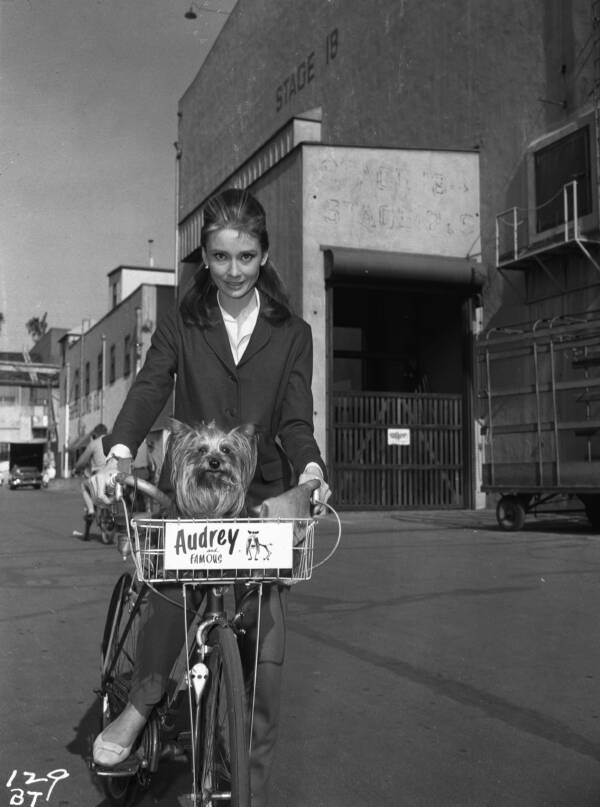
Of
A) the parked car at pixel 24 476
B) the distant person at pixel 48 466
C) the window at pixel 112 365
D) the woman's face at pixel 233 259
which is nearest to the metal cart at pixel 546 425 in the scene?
the woman's face at pixel 233 259

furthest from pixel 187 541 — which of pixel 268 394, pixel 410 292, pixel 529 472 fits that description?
pixel 410 292

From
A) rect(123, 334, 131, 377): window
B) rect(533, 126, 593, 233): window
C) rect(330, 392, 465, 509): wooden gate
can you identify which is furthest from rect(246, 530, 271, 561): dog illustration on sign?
rect(123, 334, 131, 377): window

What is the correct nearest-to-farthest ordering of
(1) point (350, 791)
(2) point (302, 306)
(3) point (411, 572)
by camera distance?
(1) point (350, 791) → (3) point (411, 572) → (2) point (302, 306)

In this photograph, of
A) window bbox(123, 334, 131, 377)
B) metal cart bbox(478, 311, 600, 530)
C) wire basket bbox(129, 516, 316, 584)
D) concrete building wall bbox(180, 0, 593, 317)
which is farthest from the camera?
window bbox(123, 334, 131, 377)

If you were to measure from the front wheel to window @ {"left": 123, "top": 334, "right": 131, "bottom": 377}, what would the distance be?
4311cm

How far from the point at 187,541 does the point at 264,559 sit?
22 cm

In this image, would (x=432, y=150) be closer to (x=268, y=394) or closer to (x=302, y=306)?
(x=302, y=306)

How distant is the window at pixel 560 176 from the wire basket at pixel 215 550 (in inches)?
648

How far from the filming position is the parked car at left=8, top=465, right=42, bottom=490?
5375 cm

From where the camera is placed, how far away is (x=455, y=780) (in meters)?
3.49

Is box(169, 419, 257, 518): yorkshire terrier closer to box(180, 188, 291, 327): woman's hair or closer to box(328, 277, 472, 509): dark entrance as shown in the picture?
box(180, 188, 291, 327): woman's hair

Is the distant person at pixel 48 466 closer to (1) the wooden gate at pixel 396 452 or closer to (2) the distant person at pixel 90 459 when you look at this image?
(1) the wooden gate at pixel 396 452

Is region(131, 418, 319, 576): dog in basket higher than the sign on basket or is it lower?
higher

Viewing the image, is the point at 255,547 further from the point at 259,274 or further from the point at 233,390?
the point at 259,274
